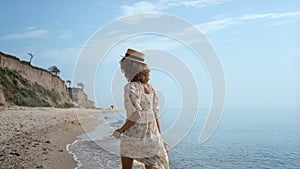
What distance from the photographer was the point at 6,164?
6.72m

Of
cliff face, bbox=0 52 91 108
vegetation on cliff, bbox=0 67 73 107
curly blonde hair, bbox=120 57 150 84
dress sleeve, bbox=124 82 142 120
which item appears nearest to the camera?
dress sleeve, bbox=124 82 142 120

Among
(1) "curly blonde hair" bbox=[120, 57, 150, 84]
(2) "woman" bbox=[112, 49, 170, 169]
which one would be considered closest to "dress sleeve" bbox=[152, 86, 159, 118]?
(2) "woman" bbox=[112, 49, 170, 169]

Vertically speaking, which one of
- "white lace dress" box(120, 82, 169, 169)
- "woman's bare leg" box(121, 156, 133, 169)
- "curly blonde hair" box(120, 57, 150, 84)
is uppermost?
"curly blonde hair" box(120, 57, 150, 84)

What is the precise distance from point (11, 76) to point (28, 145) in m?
25.2

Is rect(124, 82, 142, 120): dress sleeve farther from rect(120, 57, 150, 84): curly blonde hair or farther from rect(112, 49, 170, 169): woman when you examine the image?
rect(120, 57, 150, 84): curly blonde hair

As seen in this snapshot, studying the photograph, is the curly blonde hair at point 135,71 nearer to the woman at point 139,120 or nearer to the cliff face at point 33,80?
the woman at point 139,120

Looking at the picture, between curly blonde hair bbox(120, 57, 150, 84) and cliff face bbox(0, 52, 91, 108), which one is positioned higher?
cliff face bbox(0, 52, 91, 108)

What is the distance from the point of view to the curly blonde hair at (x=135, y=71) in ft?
12.1

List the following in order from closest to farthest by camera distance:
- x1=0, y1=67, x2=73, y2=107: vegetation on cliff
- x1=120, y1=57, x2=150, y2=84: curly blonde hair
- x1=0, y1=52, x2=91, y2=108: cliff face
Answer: x1=120, y1=57, x2=150, y2=84: curly blonde hair
x1=0, y1=67, x2=73, y2=107: vegetation on cliff
x1=0, y1=52, x2=91, y2=108: cliff face

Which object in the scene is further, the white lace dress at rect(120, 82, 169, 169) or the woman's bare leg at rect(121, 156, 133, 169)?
the woman's bare leg at rect(121, 156, 133, 169)

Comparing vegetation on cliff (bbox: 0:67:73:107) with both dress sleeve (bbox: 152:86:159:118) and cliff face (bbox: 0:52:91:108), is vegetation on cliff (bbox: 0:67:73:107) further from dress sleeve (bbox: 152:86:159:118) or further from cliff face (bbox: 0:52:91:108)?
dress sleeve (bbox: 152:86:159:118)

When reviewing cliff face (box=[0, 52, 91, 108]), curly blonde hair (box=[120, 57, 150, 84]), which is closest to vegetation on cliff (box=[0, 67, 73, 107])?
cliff face (box=[0, 52, 91, 108])

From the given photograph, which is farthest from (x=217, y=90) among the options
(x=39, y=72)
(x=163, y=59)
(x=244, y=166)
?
(x=39, y=72)

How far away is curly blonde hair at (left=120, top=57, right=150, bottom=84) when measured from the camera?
369cm
